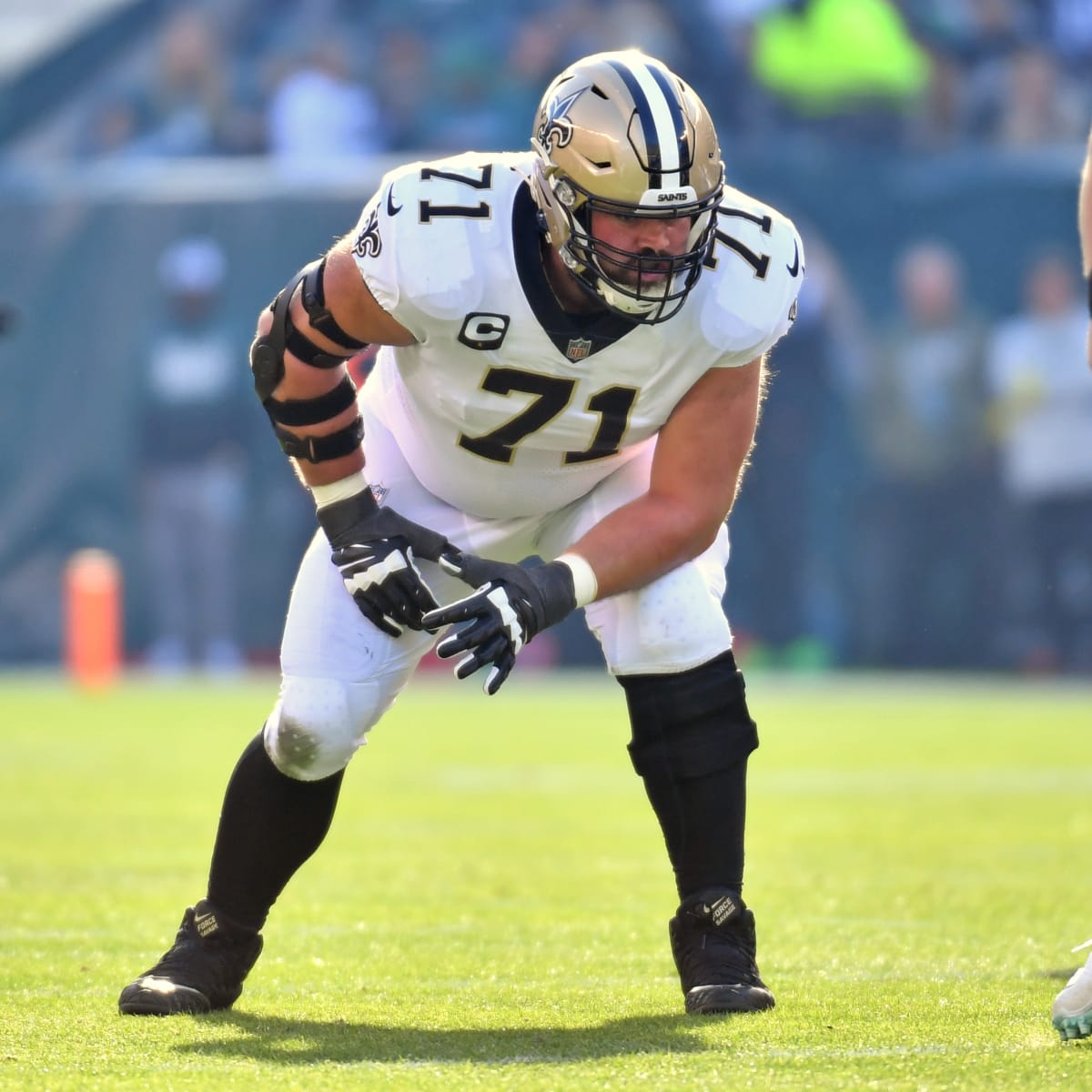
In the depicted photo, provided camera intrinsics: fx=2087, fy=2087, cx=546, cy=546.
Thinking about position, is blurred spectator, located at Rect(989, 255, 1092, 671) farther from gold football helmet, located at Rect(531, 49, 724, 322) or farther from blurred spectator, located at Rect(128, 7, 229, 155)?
gold football helmet, located at Rect(531, 49, 724, 322)

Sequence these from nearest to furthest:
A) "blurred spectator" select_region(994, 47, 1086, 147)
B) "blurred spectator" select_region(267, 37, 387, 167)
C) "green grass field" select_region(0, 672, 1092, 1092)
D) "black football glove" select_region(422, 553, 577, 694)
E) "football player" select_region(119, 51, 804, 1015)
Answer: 1. "green grass field" select_region(0, 672, 1092, 1092)
2. "black football glove" select_region(422, 553, 577, 694)
3. "football player" select_region(119, 51, 804, 1015)
4. "blurred spectator" select_region(994, 47, 1086, 147)
5. "blurred spectator" select_region(267, 37, 387, 167)

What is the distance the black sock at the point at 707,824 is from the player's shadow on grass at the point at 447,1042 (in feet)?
0.91

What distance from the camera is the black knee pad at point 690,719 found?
135 inches

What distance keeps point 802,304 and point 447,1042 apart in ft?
36.0

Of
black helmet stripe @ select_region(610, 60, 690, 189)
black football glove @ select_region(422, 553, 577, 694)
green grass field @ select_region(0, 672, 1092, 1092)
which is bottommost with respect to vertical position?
green grass field @ select_region(0, 672, 1092, 1092)

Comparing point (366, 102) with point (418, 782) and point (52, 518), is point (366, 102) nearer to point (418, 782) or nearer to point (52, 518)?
point (52, 518)

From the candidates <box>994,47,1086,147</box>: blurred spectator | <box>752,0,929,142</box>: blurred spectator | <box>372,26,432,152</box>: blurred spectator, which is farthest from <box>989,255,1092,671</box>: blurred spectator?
<box>372,26,432,152</box>: blurred spectator

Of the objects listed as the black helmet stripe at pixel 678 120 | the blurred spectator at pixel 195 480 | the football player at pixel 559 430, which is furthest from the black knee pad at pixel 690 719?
the blurred spectator at pixel 195 480

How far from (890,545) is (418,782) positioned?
6674 mm

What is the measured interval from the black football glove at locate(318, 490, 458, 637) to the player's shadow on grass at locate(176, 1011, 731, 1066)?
2.17 ft

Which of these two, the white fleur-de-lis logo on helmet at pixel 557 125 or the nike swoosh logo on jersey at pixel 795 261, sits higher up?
the white fleur-de-lis logo on helmet at pixel 557 125

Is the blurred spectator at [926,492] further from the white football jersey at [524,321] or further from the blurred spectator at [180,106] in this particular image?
the white football jersey at [524,321]

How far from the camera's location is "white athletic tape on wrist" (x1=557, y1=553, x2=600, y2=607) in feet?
10.9

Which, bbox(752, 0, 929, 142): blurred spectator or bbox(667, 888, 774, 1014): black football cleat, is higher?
bbox(752, 0, 929, 142): blurred spectator
